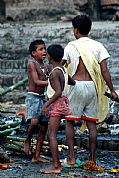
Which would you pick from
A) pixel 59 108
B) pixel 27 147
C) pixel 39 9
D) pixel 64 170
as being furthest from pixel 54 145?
pixel 39 9

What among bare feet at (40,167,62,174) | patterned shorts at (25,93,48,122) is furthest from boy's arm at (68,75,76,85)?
bare feet at (40,167,62,174)

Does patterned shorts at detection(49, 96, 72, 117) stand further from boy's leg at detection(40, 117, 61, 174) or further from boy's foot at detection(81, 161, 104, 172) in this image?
boy's foot at detection(81, 161, 104, 172)

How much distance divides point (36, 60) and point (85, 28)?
71 centimetres

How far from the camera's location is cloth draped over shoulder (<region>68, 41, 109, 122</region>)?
637cm

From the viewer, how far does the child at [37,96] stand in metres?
6.64

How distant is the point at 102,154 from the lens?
23.9ft

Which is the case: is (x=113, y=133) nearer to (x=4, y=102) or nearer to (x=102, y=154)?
(x=102, y=154)

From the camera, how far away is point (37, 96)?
22.2ft

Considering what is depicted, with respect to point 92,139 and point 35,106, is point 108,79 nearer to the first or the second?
point 92,139

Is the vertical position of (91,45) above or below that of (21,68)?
above

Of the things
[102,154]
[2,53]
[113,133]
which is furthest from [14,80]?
[102,154]

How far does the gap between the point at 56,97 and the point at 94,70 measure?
1.82 ft

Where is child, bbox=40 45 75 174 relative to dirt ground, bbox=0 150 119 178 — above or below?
above

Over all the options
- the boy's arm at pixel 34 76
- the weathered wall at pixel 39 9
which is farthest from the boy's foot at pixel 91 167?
the weathered wall at pixel 39 9
